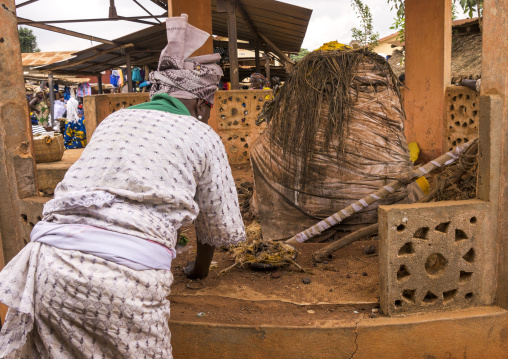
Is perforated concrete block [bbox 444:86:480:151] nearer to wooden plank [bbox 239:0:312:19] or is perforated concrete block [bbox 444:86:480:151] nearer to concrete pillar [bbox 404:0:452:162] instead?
concrete pillar [bbox 404:0:452:162]

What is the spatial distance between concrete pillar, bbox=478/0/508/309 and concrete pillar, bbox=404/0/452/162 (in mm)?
4323

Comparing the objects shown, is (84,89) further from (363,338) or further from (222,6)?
(363,338)

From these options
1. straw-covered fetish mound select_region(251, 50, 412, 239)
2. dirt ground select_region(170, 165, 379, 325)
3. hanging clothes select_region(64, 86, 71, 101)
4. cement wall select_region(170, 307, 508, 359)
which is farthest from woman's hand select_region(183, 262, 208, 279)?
hanging clothes select_region(64, 86, 71, 101)

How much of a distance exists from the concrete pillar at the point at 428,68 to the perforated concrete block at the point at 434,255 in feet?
14.5

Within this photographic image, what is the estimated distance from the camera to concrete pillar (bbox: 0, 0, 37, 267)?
321cm

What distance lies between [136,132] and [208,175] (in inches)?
15.6

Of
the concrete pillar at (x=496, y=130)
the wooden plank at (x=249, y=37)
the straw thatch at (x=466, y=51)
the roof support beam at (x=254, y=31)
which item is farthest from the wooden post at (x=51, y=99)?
the concrete pillar at (x=496, y=130)

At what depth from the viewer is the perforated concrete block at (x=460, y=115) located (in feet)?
20.3

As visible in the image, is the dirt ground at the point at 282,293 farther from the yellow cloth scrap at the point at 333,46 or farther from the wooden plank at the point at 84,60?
the wooden plank at the point at 84,60

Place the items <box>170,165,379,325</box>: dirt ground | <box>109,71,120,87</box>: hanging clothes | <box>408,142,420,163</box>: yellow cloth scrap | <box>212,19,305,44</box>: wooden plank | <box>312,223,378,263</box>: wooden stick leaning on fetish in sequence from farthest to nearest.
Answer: <box>109,71,120,87</box>: hanging clothes < <box>212,19,305,44</box>: wooden plank < <box>408,142,420,163</box>: yellow cloth scrap < <box>312,223,378,263</box>: wooden stick leaning on fetish < <box>170,165,379,325</box>: dirt ground

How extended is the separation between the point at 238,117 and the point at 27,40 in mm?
31885

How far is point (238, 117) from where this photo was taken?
27.0 feet

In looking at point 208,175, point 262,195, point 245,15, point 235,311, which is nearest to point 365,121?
point 262,195

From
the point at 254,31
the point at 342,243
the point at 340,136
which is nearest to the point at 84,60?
the point at 254,31
